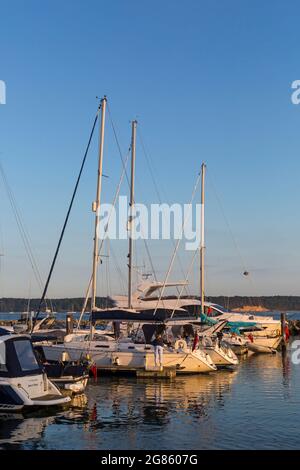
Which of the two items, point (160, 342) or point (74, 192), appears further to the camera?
point (74, 192)

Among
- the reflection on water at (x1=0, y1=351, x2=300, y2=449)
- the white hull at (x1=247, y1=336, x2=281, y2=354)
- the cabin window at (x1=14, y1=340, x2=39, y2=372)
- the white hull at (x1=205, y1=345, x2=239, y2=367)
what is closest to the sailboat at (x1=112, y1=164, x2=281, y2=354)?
the white hull at (x1=247, y1=336, x2=281, y2=354)

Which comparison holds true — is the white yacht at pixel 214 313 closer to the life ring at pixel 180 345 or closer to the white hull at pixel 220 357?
the white hull at pixel 220 357

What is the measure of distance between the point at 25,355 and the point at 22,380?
1.03 meters

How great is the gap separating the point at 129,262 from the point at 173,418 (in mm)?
19829

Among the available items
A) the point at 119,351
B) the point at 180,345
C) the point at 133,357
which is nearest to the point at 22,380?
the point at 133,357

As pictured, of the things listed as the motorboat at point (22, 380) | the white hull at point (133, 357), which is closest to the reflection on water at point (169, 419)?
the motorboat at point (22, 380)

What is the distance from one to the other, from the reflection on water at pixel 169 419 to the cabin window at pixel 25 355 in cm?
166

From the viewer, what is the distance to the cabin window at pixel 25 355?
19.2 meters

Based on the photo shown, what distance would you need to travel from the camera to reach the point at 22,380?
18.7 m
